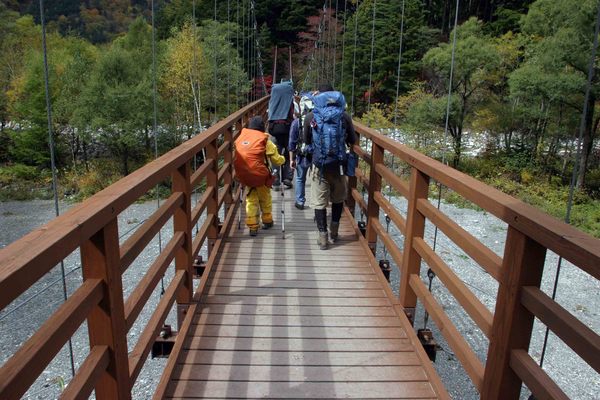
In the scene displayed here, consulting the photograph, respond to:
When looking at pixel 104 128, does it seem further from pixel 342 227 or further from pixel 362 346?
pixel 362 346

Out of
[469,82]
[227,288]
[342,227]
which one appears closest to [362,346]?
[227,288]

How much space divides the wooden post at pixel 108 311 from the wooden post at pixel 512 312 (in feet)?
3.70

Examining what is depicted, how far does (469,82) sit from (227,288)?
72.7 ft

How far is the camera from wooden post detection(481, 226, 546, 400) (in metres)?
1.34

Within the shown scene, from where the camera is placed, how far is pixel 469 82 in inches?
893

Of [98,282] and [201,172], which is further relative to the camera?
[201,172]

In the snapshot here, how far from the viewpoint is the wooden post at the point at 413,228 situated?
2398mm

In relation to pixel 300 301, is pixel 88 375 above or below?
above

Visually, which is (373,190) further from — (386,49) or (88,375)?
(386,49)

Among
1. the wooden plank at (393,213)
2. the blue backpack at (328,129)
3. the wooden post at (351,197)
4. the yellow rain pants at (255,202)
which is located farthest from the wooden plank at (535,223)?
the wooden post at (351,197)

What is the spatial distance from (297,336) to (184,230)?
30.4 inches

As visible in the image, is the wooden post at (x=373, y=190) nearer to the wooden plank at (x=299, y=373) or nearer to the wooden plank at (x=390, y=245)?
the wooden plank at (x=390, y=245)

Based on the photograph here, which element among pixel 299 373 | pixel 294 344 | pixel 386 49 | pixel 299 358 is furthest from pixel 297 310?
pixel 386 49

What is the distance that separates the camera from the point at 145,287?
1.88 m
